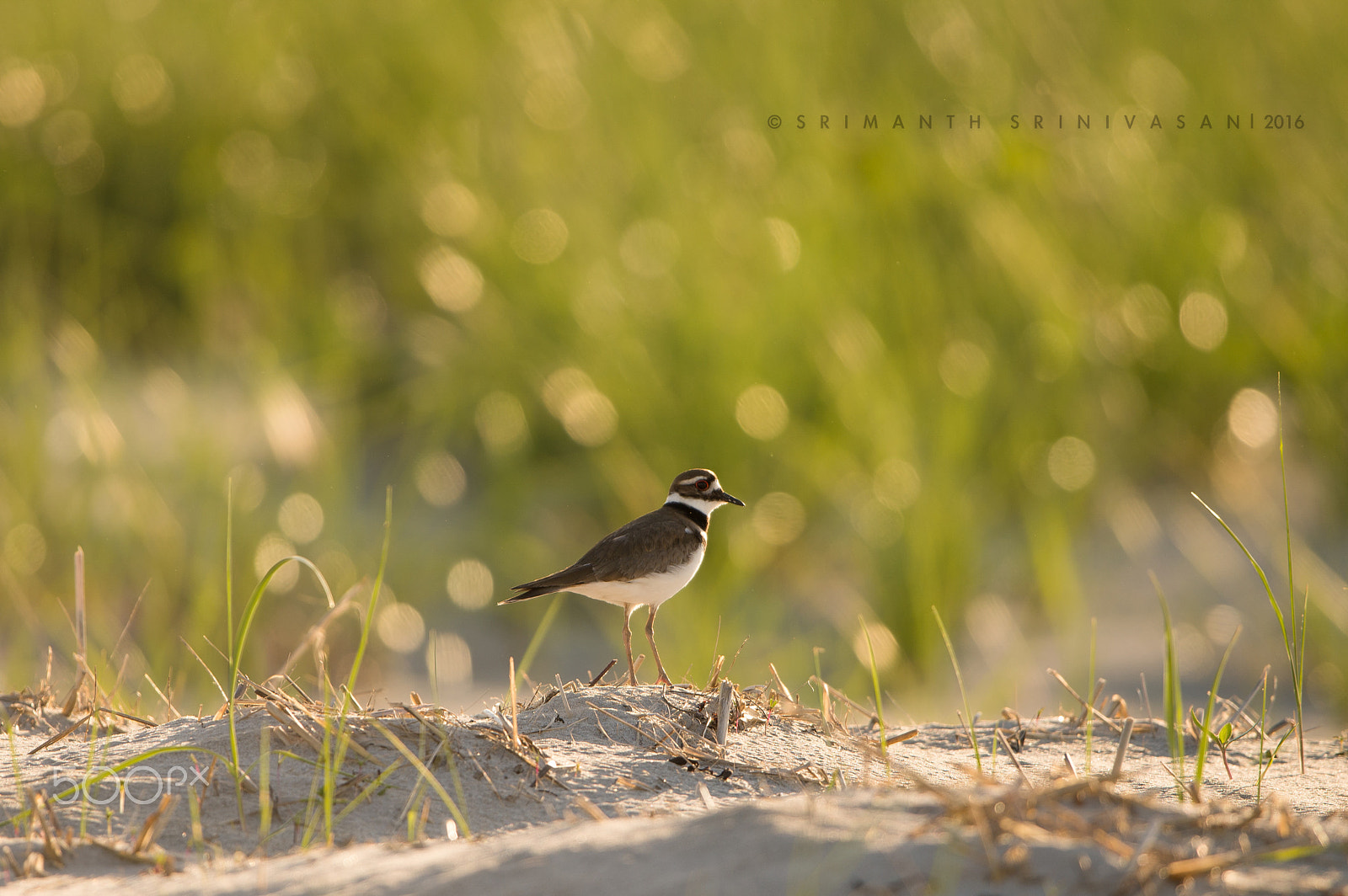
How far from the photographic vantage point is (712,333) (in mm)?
5172

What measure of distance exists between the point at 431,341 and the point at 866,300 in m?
2.09

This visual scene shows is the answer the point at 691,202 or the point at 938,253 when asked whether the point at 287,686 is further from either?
the point at 938,253

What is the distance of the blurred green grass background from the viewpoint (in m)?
4.76

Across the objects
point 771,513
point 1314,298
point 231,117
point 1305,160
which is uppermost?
point 231,117

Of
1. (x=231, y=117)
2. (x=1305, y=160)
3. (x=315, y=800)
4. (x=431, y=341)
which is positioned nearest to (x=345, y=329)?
(x=431, y=341)

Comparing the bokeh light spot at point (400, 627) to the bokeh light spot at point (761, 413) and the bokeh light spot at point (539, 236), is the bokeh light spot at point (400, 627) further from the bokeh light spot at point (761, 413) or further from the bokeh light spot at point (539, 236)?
the bokeh light spot at point (539, 236)

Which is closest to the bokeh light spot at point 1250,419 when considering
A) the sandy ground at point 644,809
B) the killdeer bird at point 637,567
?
the sandy ground at point 644,809

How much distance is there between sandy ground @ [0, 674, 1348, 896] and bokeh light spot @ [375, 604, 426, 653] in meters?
2.21

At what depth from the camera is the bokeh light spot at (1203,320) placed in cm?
542

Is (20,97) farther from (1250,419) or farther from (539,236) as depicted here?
(1250,419)

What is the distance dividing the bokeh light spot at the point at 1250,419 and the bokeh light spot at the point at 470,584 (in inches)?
133

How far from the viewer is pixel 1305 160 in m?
6.04

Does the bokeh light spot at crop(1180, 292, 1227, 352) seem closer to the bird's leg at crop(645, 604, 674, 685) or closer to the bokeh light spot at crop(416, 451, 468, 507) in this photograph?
the bird's leg at crop(645, 604, 674, 685)

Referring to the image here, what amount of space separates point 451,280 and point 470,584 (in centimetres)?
163
